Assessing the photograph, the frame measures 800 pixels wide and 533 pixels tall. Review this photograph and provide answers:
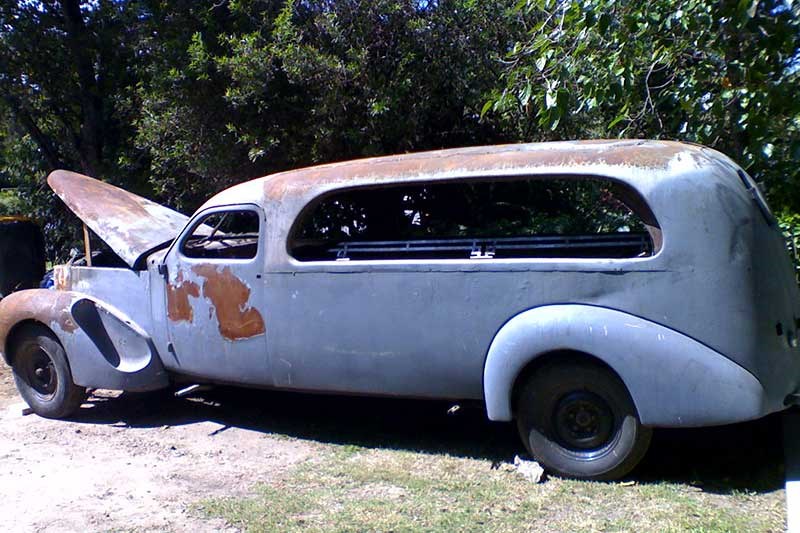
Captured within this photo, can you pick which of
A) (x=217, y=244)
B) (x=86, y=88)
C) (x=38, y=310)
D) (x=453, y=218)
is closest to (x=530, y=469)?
(x=217, y=244)

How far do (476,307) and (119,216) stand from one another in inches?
144

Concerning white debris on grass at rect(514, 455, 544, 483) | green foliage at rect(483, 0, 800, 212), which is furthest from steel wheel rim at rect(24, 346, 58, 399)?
green foliage at rect(483, 0, 800, 212)

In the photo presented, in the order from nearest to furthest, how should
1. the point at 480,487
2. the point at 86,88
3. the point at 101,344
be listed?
1. the point at 480,487
2. the point at 101,344
3. the point at 86,88

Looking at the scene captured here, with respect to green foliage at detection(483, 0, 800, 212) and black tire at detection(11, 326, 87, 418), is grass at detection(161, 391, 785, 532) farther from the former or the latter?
green foliage at detection(483, 0, 800, 212)

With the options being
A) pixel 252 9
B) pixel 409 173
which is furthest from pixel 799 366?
pixel 252 9

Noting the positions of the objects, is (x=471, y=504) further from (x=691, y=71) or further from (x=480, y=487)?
(x=691, y=71)

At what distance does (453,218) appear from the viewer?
948 centimetres

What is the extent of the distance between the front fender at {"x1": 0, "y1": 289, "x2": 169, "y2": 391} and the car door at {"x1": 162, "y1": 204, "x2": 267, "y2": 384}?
0.27m

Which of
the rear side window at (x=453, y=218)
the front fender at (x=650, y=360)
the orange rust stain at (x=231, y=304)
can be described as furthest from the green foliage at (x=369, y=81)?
the orange rust stain at (x=231, y=304)

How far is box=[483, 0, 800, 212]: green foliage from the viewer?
6352mm

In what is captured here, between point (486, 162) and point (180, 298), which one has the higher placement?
point (486, 162)

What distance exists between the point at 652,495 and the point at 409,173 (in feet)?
8.62

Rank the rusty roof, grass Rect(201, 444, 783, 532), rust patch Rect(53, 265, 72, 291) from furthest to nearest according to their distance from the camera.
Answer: rust patch Rect(53, 265, 72, 291) < the rusty roof < grass Rect(201, 444, 783, 532)

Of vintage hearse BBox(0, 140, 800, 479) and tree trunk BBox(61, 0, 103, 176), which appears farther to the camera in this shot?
tree trunk BBox(61, 0, 103, 176)
